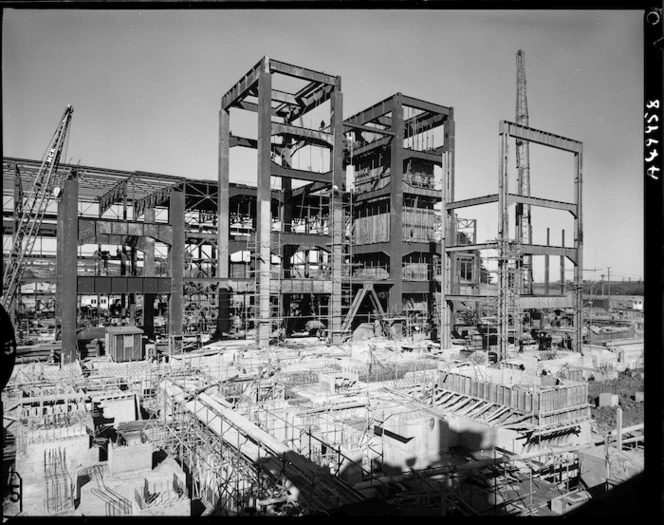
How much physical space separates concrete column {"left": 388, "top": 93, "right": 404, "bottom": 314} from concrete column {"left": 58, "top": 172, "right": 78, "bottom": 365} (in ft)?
76.9

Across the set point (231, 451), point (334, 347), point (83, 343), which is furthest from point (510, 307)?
point (83, 343)

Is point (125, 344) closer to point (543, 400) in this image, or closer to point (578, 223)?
point (543, 400)

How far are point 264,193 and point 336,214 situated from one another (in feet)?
19.1

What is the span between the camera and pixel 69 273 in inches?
1041

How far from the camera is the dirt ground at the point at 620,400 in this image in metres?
19.4

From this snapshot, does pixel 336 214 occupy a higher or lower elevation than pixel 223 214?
lower

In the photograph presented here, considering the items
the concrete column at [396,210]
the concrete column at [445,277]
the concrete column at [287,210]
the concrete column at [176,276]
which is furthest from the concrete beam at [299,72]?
the concrete column at [176,276]

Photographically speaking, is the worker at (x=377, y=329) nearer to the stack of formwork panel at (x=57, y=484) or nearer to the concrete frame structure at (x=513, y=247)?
the concrete frame structure at (x=513, y=247)

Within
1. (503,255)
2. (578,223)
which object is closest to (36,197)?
(503,255)

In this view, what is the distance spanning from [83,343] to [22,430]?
828 inches

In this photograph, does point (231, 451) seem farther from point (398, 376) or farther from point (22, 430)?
point (398, 376)

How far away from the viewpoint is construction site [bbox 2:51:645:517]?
1161 cm

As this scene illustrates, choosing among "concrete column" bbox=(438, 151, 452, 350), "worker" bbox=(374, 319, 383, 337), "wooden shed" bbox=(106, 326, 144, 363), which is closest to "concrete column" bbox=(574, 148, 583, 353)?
"concrete column" bbox=(438, 151, 452, 350)

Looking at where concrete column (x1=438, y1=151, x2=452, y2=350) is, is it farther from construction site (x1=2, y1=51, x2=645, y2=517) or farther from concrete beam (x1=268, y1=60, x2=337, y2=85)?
concrete beam (x1=268, y1=60, x2=337, y2=85)
